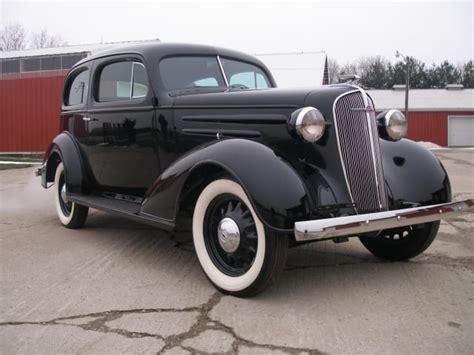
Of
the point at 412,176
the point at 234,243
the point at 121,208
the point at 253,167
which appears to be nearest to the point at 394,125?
the point at 412,176

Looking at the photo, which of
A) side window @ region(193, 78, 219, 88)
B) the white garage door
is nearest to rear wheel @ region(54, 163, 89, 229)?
side window @ region(193, 78, 219, 88)

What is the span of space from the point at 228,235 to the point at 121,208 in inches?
61.0

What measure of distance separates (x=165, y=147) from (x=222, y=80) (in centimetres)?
95

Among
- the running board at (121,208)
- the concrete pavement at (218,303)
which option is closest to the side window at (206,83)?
the running board at (121,208)

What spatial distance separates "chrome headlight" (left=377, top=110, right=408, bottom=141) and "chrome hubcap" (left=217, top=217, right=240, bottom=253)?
1599 mm

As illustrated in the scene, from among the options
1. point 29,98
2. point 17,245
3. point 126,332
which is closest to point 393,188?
point 126,332

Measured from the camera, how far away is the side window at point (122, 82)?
4789mm

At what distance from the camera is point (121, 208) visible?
181 inches

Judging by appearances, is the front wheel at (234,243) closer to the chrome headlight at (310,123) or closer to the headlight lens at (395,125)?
the chrome headlight at (310,123)

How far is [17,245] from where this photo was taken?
5.03 m

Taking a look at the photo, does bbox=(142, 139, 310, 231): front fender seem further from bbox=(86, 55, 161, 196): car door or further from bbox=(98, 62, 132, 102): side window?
bbox=(98, 62, 132, 102): side window

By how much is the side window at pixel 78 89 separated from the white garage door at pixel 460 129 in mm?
35719

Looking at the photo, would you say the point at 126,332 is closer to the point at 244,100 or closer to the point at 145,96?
the point at 244,100

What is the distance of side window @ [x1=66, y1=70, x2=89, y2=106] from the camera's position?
225 inches
